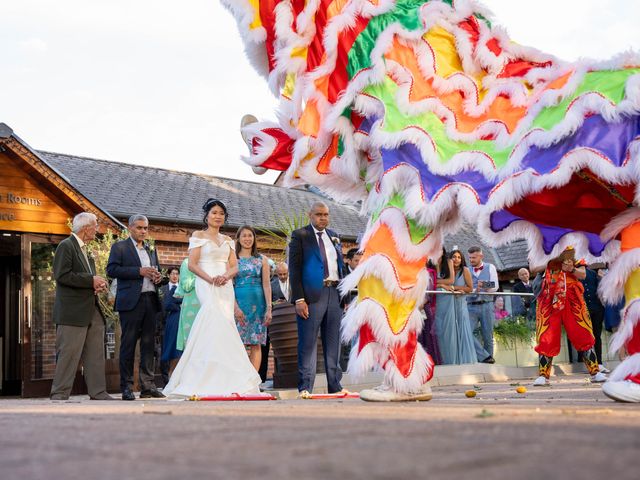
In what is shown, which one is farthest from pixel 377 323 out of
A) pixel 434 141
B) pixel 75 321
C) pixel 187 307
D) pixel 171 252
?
pixel 171 252

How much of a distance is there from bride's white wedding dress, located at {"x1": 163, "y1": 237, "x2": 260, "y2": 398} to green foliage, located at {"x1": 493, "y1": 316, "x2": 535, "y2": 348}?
19.6 ft

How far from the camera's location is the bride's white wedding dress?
25.2ft

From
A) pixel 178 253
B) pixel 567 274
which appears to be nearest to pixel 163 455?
pixel 567 274

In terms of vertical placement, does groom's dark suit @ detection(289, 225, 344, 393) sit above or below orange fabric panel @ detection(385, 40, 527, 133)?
Result: below

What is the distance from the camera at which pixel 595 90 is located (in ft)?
12.5

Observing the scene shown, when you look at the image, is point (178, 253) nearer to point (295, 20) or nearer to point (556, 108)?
point (295, 20)

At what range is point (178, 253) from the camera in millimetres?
16359

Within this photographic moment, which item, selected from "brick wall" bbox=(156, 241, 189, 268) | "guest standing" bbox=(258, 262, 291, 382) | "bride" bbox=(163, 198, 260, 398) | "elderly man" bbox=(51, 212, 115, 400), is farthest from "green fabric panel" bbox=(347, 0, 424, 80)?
"brick wall" bbox=(156, 241, 189, 268)

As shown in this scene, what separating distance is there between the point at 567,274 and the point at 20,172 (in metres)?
Result: 8.41

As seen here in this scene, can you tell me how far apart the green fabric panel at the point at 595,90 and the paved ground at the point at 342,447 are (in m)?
1.48

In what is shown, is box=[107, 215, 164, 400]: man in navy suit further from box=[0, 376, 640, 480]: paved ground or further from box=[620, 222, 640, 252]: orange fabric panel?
box=[0, 376, 640, 480]: paved ground

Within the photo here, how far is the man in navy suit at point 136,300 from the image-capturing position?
26.9ft

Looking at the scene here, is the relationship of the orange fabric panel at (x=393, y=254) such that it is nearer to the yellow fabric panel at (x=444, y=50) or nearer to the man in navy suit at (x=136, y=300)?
the yellow fabric panel at (x=444, y=50)

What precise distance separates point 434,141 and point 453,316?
7.58m
